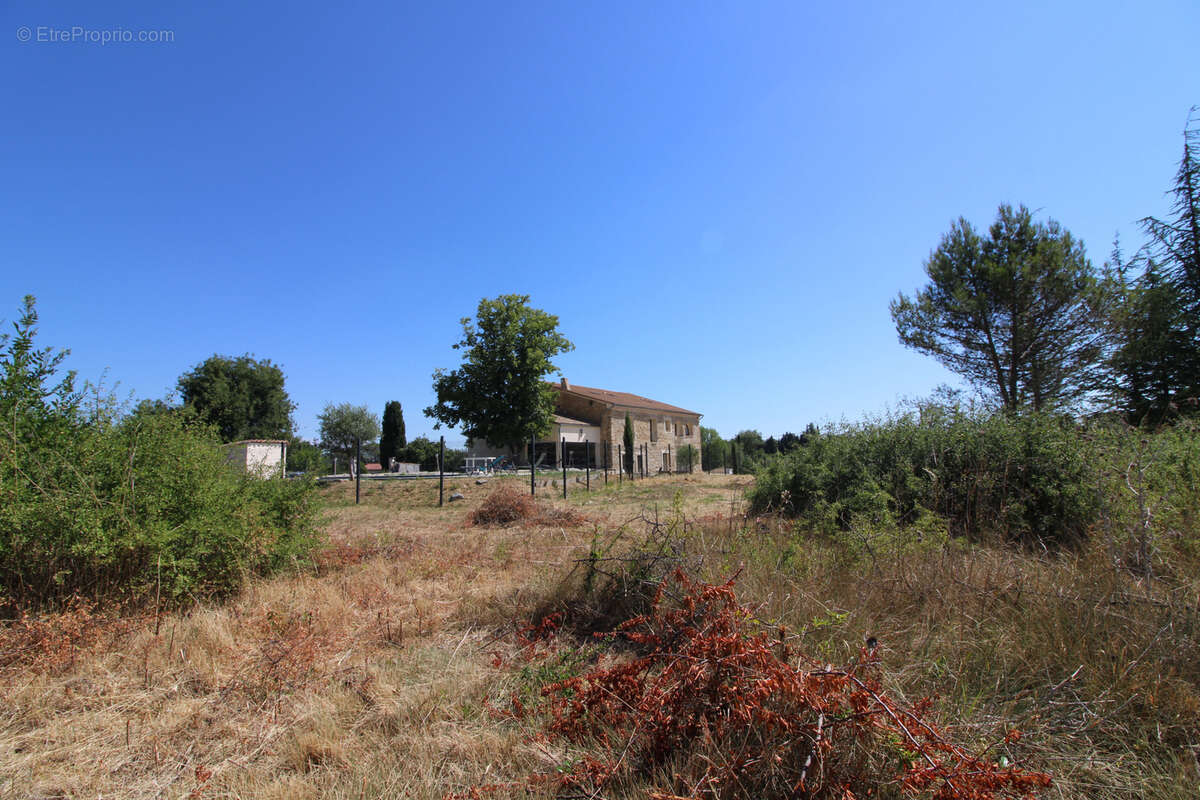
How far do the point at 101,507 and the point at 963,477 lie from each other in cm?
763

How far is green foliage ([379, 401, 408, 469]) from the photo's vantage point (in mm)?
38562

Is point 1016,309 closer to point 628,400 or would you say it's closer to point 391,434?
point 628,400

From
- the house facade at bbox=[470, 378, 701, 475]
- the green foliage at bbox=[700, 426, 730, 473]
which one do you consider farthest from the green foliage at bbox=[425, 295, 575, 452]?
the green foliage at bbox=[700, 426, 730, 473]

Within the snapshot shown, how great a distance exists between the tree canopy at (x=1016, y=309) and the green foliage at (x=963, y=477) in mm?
9004

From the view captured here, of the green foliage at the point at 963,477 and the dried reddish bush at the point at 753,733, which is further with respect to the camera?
the green foliage at the point at 963,477

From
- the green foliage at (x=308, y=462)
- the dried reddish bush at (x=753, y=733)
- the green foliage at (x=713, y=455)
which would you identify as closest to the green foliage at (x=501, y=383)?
the green foliage at (x=713, y=455)

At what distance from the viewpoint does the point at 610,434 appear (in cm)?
3322

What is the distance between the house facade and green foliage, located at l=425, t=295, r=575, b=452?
1.95 m

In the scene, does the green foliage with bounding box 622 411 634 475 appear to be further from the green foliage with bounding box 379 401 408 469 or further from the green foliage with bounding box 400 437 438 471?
the green foliage with bounding box 379 401 408 469

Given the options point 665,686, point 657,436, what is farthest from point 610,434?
point 665,686

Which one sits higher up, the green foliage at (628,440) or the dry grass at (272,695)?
the green foliage at (628,440)

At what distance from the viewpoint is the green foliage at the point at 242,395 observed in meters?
30.9

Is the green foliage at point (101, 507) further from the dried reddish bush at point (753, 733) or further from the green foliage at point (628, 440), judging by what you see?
the green foliage at point (628, 440)

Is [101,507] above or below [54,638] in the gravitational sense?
above
